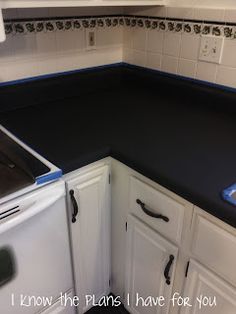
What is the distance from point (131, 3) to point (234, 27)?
0.42m

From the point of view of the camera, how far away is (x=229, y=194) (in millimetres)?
794

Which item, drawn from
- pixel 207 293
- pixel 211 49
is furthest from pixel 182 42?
pixel 207 293

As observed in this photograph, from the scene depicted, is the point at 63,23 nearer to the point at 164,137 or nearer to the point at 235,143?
the point at 164,137

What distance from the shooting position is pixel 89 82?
157 centimetres

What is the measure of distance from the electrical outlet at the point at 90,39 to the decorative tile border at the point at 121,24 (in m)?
0.03

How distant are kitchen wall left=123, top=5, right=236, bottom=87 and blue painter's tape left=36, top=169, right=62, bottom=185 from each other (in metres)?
0.83

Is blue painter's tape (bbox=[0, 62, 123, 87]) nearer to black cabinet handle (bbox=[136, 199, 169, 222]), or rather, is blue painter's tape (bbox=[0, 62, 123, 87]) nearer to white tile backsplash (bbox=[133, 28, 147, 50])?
white tile backsplash (bbox=[133, 28, 147, 50])

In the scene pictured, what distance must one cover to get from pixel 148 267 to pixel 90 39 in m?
1.10

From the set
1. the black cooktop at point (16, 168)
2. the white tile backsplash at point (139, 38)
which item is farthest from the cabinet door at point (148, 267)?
the white tile backsplash at point (139, 38)

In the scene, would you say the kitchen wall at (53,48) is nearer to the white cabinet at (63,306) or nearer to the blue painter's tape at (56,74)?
the blue painter's tape at (56,74)

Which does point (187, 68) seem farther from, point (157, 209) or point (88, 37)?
point (157, 209)

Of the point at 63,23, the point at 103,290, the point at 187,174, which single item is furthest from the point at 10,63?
the point at 103,290

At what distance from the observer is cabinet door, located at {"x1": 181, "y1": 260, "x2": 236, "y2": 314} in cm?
87

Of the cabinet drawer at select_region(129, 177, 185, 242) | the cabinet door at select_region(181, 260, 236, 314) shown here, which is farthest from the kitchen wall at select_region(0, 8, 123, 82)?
the cabinet door at select_region(181, 260, 236, 314)
